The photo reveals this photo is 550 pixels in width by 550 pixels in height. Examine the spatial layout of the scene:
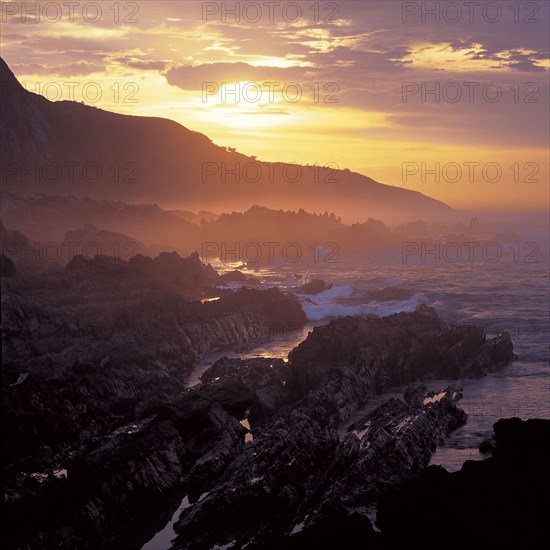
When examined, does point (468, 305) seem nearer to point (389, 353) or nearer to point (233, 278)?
point (233, 278)

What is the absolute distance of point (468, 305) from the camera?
7312cm

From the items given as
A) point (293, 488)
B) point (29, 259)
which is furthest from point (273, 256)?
point (293, 488)

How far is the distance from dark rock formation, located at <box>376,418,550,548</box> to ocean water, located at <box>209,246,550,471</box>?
4551mm

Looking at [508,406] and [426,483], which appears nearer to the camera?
[426,483]

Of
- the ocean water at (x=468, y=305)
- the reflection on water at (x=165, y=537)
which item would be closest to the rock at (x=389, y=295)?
the ocean water at (x=468, y=305)

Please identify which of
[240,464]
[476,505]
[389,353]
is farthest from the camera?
[389,353]

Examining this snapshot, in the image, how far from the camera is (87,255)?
3671 inches

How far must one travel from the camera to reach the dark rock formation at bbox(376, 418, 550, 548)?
63.3 feet

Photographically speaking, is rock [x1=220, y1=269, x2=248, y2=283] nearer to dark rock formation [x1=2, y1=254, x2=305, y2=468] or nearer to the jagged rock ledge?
dark rock formation [x1=2, y1=254, x2=305, y2=468]

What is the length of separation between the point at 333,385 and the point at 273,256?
9358 centimetres

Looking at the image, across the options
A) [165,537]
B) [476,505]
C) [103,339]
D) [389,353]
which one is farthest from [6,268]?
[476,505]

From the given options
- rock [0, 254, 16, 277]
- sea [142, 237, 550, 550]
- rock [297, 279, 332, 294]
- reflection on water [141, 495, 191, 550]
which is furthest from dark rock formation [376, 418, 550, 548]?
rock [297, 279, 332, 294]

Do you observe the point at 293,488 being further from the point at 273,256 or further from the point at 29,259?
the point at 273,256

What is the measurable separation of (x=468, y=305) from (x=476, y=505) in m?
53.9
